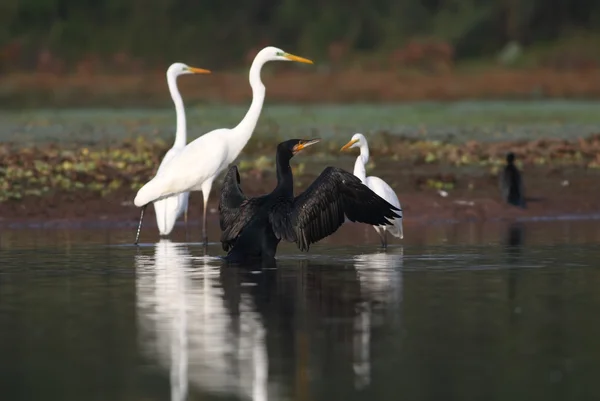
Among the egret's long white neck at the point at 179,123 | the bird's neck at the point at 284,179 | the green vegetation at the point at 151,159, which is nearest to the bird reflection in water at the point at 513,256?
the bird's neck at the point at 284,179

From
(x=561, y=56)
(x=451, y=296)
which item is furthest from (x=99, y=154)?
(x=561, y=56)

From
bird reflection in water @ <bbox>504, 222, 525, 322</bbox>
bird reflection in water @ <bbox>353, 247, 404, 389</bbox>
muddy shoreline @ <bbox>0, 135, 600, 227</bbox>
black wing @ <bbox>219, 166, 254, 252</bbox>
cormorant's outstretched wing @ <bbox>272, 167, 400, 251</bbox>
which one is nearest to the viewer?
bird reflection in water @ <bbox>353, 247, 404, 389</bbox>

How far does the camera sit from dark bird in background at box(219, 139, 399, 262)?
1524 cm

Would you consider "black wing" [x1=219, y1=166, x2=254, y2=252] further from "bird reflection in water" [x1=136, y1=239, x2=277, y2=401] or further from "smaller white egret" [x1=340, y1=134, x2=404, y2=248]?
"smaller white egret" [x1=340, y1=134, x2=404, y2=248]

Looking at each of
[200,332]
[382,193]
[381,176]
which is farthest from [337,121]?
[200,332]

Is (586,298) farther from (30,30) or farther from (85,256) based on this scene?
(30,30)

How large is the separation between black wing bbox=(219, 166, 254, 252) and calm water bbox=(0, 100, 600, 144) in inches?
627

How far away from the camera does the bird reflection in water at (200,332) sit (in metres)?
9.40

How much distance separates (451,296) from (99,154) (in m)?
17.0

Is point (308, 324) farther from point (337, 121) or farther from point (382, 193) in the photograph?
point (337, 121)

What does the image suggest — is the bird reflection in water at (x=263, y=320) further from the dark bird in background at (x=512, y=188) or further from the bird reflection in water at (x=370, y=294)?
the dark bird in background at (x=512, y=188)

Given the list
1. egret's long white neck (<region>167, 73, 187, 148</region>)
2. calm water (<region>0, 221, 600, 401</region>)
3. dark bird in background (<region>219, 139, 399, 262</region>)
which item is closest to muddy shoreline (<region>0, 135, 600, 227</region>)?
egret's long white neck (<region>167, 73, 187, 148</region>)

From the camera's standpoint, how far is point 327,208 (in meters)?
15.4

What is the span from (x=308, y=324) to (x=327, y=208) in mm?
3948
